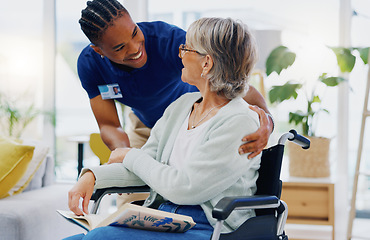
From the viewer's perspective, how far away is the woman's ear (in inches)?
57.7

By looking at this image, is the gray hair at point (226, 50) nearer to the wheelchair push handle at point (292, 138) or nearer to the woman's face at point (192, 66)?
the woman's face at point (192, 66)

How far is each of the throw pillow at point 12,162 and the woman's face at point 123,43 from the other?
0.66 m

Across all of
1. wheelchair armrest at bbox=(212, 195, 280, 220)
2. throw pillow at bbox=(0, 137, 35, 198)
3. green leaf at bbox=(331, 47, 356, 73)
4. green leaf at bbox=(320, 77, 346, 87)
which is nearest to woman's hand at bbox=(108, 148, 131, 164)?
wheelchair armrest at bbox=(212, 195, 280, 220)

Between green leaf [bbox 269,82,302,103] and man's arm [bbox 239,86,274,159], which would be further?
green leaf [bbox 269,82,302,103]

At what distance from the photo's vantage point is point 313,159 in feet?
10.6

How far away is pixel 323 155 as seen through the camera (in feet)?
10.6

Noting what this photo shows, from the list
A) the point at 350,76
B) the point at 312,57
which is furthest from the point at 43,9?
the point at 350,76

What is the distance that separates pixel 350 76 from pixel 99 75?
89.2 inches

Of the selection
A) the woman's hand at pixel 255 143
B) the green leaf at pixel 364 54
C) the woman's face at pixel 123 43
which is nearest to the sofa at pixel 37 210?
the woman's face at pixel 123 43

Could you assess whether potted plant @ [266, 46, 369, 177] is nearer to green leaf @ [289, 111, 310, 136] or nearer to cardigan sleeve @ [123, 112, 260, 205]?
green leaf @ [289, 111, 310, 136]

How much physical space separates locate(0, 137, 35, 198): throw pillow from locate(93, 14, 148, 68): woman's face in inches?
26.1

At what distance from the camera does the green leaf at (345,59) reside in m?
3.21

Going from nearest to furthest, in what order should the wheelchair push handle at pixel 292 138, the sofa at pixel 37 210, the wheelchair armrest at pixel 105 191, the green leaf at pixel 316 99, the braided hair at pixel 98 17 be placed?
the wheelchair push handle at pixel 292 138 → the wheelchair armrest at pixel 105 191 → the braided hair at pixel 98 17 → the sofa at pixel 37 210 → the green leaf at pixel 316 99

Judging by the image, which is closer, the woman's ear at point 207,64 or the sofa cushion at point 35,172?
the woman's ear at point 207,64
